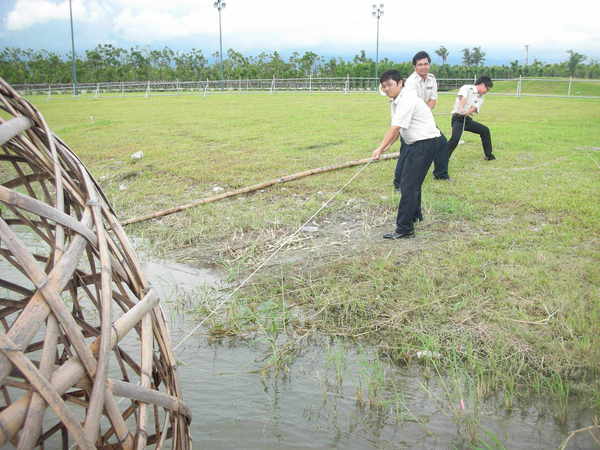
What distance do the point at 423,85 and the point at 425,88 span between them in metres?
0.06

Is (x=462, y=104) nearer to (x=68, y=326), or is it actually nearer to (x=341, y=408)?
(x=341, y=408)

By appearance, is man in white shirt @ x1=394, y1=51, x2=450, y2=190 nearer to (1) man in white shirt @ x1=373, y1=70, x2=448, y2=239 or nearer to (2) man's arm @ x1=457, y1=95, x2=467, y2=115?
(2) man's arm @ x1=457, y1=95, x2=467, y2=115

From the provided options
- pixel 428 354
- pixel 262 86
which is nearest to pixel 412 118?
pixel 428 354

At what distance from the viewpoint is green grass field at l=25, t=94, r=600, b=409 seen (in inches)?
130

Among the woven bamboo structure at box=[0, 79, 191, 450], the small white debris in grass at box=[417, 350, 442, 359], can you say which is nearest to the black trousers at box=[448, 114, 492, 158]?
the small white debris in grass at box=[417, 350, 442, 359]

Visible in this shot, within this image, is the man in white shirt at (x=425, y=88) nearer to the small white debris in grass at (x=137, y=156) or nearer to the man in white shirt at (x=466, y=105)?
the man in white shirt at (x=466, y=105)

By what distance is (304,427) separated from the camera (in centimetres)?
270

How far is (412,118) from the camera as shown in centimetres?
533

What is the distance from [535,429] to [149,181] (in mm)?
6882

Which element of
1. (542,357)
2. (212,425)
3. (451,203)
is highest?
(451,203)

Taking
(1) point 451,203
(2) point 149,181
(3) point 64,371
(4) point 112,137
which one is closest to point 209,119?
(4) point 112,137

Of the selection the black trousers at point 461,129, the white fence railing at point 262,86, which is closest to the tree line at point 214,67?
the white fence railing at point 262,86

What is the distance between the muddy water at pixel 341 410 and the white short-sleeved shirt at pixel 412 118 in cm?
→ 269

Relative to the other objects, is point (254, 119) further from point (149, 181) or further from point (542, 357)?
point (542, 357)
